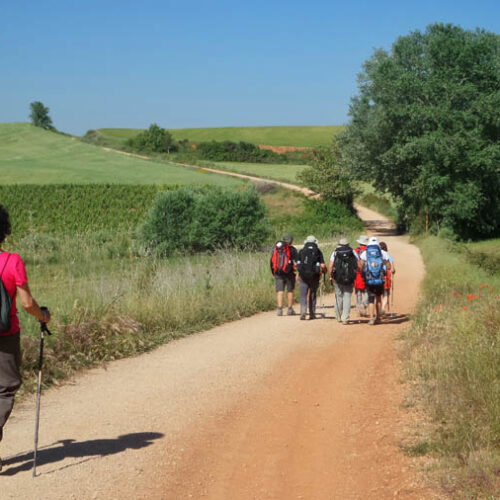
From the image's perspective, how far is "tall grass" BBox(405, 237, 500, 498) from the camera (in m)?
5.59

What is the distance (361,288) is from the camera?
47.4ft

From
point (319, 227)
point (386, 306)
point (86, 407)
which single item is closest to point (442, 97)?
point (319, 227)

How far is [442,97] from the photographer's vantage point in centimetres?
3897

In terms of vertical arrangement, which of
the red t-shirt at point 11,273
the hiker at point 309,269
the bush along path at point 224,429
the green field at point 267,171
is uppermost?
the green field at point 267,171

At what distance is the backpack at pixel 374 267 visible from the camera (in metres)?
13.7

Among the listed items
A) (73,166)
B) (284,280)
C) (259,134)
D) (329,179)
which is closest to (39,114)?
(259,134)

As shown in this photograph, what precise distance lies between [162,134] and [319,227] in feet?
234

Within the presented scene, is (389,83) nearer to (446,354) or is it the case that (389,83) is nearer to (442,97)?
(442,97)

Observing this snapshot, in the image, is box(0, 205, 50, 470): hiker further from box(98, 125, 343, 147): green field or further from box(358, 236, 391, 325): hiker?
box(98, 125, 343, 147): green field

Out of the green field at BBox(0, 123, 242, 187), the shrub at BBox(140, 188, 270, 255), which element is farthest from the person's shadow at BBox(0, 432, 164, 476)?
the green field at BBox(0, 123, 242, 187)

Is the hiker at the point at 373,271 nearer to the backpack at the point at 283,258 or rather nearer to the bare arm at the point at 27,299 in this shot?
the backpack at the point at 283,258

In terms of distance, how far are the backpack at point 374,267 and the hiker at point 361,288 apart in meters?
0.32

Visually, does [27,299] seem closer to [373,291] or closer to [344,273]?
[344,273]

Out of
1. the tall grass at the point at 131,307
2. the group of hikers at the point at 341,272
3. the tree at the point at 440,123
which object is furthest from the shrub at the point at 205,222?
the group of hikers at the point at 341,272
